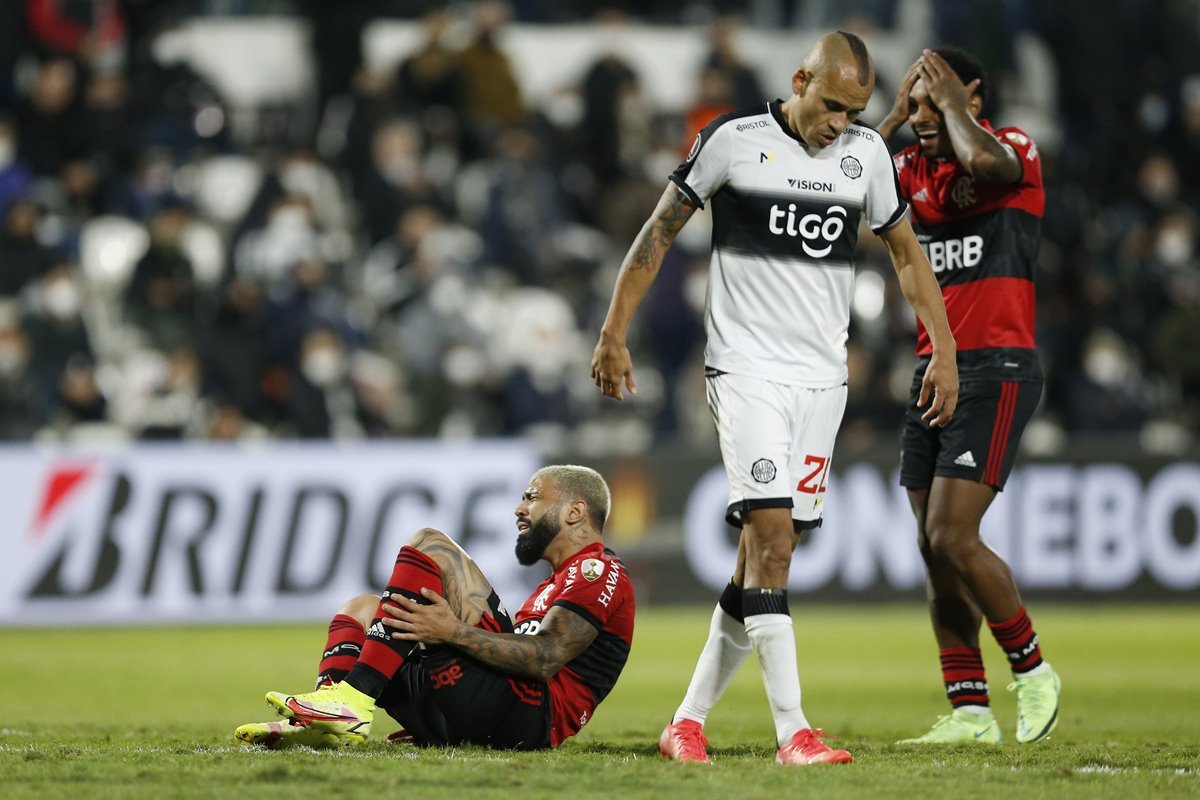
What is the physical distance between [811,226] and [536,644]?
69.6 inches

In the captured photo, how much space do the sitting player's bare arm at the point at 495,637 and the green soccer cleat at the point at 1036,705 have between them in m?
1.97

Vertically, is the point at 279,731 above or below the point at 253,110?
below

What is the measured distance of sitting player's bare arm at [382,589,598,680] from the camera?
5934mm

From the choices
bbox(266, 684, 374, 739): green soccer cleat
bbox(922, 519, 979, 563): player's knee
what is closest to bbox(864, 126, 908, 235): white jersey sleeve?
bbox(922, 519, 979, 563): player's knee

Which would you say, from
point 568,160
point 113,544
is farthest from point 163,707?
point 568,160

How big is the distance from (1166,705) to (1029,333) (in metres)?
2.86

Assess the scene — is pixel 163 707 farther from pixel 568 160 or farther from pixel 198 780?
pixel 568 160

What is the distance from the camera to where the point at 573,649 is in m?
6.10

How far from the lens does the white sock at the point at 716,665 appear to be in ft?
20.7

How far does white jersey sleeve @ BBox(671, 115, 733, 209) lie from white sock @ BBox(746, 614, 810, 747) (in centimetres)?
149

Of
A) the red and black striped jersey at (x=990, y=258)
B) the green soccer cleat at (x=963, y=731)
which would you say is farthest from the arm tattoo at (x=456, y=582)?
the red and black striped jersey at (x=990, y=258)

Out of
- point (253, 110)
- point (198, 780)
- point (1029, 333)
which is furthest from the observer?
point (253, 110)

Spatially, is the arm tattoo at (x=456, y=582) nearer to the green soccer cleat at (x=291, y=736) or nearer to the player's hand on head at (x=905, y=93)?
the green soccer cleat at (x=291, y=736)

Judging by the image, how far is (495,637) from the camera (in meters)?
5.96
